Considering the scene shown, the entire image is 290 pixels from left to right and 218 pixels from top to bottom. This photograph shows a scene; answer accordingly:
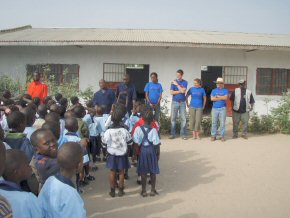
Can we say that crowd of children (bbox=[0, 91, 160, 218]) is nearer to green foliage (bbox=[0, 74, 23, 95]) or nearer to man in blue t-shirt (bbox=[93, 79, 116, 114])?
man in blue t-shirt (bbox=[93, 79, 116, 114])

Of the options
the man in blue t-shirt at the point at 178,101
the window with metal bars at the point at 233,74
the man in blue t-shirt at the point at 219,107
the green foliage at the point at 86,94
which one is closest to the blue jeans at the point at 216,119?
the man in blue t-shirt at the point at 219,107

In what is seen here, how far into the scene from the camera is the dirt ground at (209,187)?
417cm

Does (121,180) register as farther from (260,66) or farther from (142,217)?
(260,66)

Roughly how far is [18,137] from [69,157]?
1.18 metres

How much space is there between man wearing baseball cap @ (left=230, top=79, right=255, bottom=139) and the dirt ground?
4.03ft

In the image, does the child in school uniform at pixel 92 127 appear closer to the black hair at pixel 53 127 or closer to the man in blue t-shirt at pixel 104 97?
the man in blue t-shirt at pixel 104 97

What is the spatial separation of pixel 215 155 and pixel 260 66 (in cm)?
558

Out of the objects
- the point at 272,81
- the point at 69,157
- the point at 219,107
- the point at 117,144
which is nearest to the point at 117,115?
the point at 117,144

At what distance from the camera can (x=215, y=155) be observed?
7.14m

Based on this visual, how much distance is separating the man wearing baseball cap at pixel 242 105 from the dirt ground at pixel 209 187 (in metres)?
1.23

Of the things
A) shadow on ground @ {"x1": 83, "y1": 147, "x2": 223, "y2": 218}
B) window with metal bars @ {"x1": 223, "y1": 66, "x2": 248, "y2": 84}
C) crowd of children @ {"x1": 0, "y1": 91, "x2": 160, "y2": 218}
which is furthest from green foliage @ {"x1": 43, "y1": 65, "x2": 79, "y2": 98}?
window with metal bars @ {"x1": 223, "y1": 66, "x2": 248, "y2": 84}

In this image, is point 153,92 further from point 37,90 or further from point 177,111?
point 37,90

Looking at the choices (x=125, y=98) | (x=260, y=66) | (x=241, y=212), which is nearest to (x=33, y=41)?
(x=125, y=98)

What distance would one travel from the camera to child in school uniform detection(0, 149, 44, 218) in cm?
184
